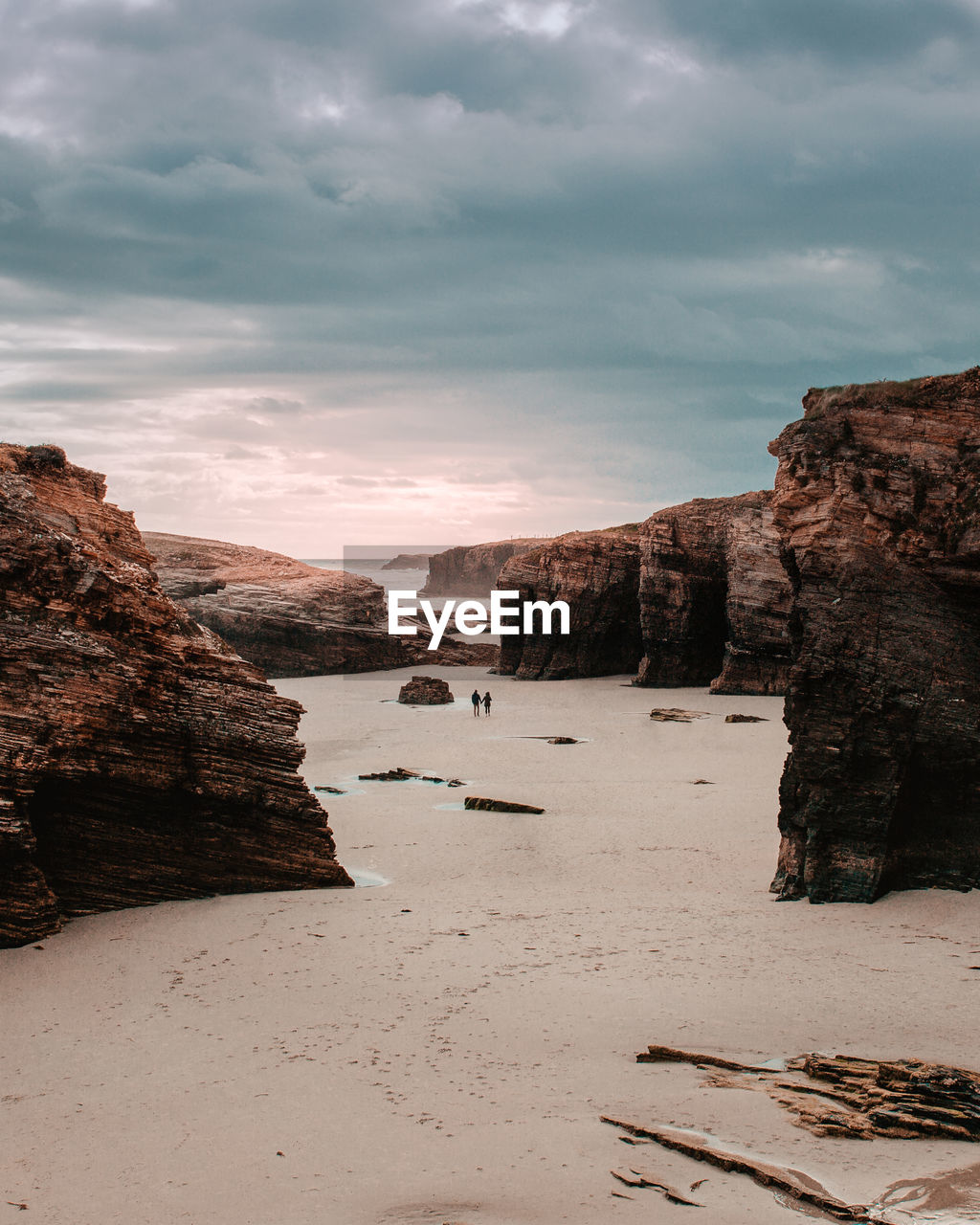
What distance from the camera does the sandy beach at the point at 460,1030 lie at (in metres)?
6.03

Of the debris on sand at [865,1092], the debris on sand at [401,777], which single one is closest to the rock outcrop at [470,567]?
the debris on sand at [401,777]

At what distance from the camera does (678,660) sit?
40125mm

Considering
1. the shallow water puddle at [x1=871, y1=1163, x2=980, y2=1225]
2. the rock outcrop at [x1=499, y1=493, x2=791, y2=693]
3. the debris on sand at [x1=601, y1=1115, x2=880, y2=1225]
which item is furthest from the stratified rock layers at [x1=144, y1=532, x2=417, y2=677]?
the shallow water puddle at [x1=871, y1=1163, x2=980, y2=1225]

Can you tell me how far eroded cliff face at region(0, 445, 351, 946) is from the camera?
11.3 m

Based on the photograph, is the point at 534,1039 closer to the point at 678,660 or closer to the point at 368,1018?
the point at 368,1018

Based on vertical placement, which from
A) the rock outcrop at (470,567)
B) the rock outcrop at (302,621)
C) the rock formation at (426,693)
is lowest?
the rock formation at (426,693)

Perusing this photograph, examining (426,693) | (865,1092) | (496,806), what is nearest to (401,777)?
(496,806)

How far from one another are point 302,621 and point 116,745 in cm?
3613

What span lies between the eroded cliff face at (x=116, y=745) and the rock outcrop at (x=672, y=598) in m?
19.1

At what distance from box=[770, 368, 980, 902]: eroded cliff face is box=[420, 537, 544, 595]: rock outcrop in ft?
409

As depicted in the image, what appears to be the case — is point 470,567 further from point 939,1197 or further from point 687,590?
point 939,1197

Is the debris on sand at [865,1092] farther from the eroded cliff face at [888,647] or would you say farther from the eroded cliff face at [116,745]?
the eroded cliff face at [116,745]

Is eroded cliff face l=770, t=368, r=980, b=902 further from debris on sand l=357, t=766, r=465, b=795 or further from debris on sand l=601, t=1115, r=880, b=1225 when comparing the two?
debris on sand l=357, t=766, r=465, b=795

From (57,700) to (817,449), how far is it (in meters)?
Result: 9.27
